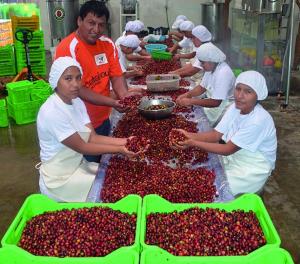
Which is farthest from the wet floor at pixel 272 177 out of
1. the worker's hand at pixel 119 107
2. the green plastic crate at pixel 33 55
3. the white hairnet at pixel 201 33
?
the green plastic crate at pixel 33 55

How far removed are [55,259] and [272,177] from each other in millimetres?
3553

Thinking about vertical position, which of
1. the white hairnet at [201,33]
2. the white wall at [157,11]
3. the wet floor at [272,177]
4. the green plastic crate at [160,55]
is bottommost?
A: the wet floor at [272,177]

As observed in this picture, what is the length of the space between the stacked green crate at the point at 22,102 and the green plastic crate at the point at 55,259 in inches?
192

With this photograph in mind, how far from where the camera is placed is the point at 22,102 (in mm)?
6043

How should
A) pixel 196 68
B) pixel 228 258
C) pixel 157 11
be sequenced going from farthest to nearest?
pixel 157 11 < pixel 196 68 < pixel 228 258

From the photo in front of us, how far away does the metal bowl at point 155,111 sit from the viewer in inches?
127

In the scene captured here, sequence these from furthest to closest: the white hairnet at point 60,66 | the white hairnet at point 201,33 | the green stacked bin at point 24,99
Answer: the green stacked bin at point 24,99 → the white hairnet at point 201,33 → the white hairnet at point 60,66

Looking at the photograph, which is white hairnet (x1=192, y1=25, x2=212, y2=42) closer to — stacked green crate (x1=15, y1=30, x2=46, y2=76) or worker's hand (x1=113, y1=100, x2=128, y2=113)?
worker's hand (x1=113, y1=100, x2=128, y2=113)

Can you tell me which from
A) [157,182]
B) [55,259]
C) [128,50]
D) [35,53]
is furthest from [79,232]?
[35,53]

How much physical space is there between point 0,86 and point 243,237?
6803mm

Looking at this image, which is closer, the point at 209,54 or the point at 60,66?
the point at 60,66

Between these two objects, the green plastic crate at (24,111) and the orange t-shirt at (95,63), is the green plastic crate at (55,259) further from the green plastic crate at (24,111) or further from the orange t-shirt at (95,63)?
the green plastic crate at (24,111)

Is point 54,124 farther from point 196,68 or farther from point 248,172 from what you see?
point 196,68

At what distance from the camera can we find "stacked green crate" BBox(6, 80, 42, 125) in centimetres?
595
